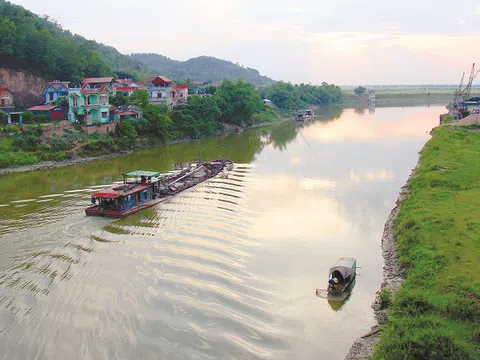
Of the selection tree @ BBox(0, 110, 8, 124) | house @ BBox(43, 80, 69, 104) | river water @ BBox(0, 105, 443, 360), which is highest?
house @ BBox(43, 80, 69, 104)

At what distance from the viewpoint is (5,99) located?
140 feet

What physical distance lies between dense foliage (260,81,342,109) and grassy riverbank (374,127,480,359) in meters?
66.2

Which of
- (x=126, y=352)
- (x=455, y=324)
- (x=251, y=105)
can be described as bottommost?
(x=126, y=352)

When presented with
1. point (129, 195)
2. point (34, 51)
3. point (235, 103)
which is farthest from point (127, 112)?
point (129, 195)

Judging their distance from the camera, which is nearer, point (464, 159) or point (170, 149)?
point (464, 159)

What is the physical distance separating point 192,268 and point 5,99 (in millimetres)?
35470

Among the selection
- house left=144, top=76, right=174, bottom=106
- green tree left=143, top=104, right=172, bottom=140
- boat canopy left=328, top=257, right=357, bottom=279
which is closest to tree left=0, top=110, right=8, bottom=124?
green tree left=143, top=104, right=172, bottom=140

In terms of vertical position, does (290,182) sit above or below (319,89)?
below

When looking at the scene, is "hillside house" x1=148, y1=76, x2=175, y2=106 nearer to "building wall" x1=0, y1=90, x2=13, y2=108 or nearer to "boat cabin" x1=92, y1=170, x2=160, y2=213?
"building wall" x1=0, y1=90, x2=13, y2=108

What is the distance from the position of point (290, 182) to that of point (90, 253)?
602 inches

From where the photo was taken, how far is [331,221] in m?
20.9

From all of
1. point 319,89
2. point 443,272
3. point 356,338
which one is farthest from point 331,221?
point 319,89

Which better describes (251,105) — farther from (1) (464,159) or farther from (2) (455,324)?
(2) (455,324)

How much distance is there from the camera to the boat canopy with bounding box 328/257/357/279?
14.1m
